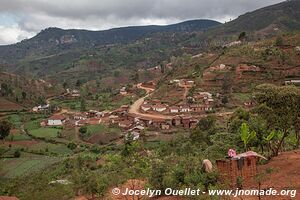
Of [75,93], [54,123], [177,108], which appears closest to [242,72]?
[177,108]

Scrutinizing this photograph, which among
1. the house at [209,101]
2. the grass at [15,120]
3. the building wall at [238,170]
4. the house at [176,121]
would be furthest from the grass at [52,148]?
the building wall at [238,170]

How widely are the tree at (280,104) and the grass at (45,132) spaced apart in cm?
4232

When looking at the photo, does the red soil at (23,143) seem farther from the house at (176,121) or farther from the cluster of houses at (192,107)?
the house at (176,121)

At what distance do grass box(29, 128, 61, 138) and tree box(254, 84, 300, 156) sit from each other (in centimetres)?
4232

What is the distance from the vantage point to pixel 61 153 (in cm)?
4741

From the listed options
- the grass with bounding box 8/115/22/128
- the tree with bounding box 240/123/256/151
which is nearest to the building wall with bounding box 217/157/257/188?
the tree with bounding box 240/123/256/151

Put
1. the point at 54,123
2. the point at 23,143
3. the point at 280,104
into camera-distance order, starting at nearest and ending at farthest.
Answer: the point at 280,104 < the point at 23,143 < the point at 54,123

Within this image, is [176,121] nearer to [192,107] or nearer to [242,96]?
[192,107]

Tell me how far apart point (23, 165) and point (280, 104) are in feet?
109

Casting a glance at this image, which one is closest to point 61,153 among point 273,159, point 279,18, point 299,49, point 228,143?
point 228,143

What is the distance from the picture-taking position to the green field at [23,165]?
38.4 metres

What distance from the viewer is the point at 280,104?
15938mm

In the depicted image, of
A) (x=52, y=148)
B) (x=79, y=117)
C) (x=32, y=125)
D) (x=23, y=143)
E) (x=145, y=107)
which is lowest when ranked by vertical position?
(x=52, y=148)

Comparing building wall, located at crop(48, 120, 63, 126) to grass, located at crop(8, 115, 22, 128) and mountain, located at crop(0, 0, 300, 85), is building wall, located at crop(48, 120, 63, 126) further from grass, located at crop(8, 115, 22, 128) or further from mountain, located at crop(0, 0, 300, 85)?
mountain, located at crop(0, 0, 300, 85)
